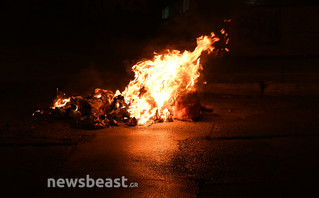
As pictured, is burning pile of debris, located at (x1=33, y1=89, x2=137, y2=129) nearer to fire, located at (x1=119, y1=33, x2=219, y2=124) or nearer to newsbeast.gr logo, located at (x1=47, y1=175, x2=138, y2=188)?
fire, located at (x1=119, y1=33, x2=219, y2=124)

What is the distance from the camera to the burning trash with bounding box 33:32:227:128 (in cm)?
769

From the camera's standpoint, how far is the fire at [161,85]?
25.8 feet

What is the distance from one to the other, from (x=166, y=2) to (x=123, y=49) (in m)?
A: 8.22

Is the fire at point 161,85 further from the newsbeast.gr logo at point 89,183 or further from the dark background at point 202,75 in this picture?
the newsbeast.gr logo at point 89,183

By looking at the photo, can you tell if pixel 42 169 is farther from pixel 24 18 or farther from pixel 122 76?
pixel 24 18

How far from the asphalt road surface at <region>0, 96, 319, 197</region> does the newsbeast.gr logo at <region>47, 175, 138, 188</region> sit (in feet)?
0.28

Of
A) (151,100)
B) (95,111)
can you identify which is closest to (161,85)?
(151,100)

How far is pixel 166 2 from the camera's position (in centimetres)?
2339

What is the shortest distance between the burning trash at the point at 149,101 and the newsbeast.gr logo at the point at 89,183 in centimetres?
246

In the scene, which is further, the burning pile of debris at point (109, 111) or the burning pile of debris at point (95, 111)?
the burning pile of debris at point (109, 111)

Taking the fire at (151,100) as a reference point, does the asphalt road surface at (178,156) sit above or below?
below

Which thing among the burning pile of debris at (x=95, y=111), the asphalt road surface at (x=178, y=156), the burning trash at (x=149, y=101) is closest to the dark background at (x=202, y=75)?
the asphalt road surface at (x=178, y=156)

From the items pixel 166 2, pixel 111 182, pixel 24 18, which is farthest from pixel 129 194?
pixel 166 2

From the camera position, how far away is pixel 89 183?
486 centimetres
